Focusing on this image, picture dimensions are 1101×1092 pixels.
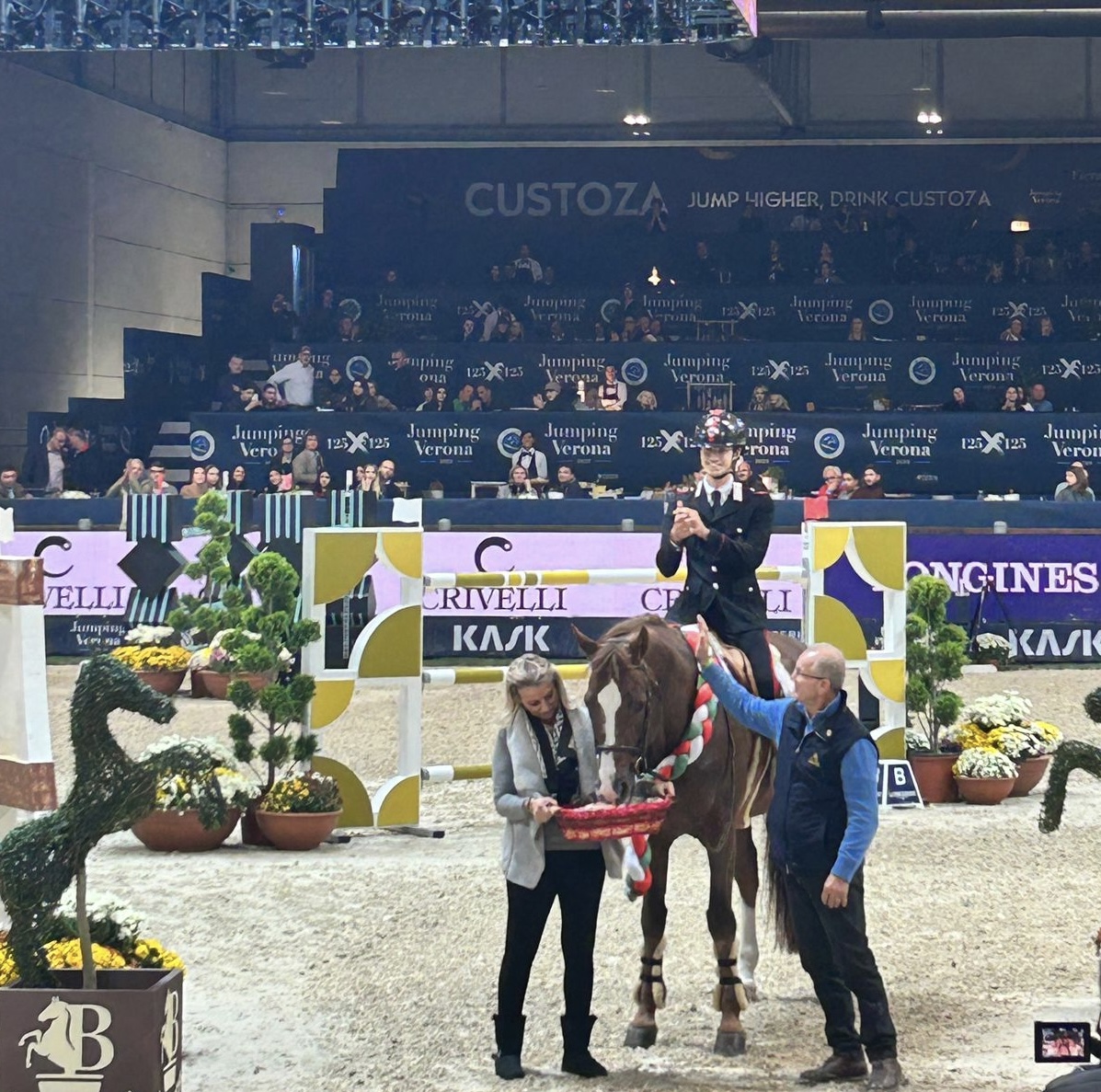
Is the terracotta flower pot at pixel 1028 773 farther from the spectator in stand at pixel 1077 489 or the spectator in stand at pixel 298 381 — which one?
the spectator in stand at pixel 298 381

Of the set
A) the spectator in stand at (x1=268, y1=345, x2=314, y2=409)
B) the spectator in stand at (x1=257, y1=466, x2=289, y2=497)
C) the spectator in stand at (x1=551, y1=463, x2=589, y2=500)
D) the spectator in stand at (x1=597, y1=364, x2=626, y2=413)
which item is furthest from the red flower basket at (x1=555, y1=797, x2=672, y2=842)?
the spectator in stand at (x1=268, y1=345, x2=314, y2=409)

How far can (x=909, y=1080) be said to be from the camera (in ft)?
19.6

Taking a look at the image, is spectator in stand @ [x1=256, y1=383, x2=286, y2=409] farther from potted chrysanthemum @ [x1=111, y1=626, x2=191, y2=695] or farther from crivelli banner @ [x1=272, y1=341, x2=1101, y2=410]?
potted chrysanthemum @ [x1=111, y1=626, x2=191, y2=695]

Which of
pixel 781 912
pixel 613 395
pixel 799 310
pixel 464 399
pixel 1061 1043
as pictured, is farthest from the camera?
pixel 799 310

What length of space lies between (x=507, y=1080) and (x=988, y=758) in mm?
6094

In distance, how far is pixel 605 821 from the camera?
226 inches

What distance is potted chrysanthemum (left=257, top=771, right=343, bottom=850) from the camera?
32.4ft

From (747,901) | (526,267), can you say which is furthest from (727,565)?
(526,267)

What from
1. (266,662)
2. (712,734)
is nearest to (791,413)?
(266,662)

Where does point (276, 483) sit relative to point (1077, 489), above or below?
above

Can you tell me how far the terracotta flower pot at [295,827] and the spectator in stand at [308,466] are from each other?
1141 cm

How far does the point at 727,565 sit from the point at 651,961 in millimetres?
1815

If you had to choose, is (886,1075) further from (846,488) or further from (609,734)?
(846,488)

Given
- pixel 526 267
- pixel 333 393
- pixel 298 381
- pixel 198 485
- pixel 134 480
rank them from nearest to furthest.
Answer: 1. pixel 198 485
2. pixel 134 480
3. pixel 333 393
4. pixel 298 381
5. pixel 526 267
